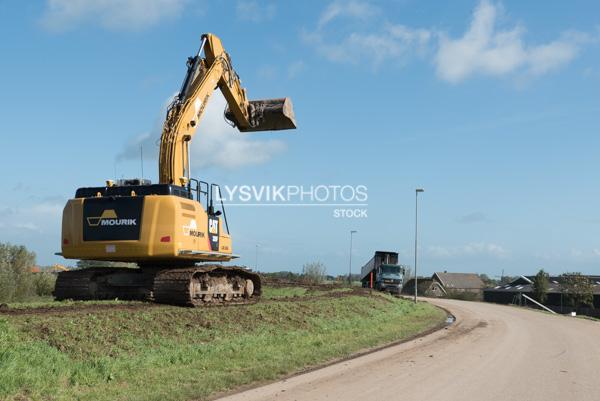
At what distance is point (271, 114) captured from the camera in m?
21.4

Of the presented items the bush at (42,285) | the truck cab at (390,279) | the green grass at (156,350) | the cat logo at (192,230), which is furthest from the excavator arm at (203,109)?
the truck cab at (390,279)

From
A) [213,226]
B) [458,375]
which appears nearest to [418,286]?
[213,226]

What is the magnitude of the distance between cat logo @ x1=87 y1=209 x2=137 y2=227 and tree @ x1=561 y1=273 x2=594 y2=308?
6591 cm

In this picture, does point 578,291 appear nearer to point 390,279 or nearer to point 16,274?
point 390,279

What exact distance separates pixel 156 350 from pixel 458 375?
6.35 metres

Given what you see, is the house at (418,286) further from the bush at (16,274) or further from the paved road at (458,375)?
the paved road at (458,375)

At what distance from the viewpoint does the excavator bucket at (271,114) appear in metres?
21.2

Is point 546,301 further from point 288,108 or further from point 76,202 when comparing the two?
point 76,202

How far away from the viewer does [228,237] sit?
19.2 m

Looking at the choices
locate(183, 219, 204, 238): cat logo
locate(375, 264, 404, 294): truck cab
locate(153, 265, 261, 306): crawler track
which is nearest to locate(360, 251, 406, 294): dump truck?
locate(375, 264, 404, 294): truck cab

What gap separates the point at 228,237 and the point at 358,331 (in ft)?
17.8

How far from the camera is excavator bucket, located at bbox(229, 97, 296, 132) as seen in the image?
21234 mm

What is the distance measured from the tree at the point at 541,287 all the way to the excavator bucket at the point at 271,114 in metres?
63.4

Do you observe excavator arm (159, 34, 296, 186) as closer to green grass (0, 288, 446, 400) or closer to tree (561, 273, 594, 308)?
green grass (0, 288, 446, 400)
